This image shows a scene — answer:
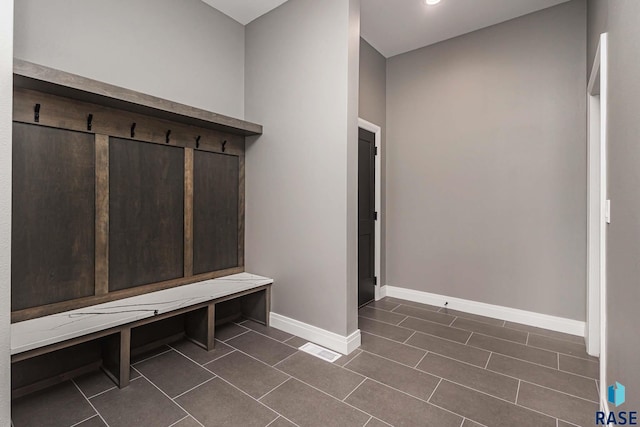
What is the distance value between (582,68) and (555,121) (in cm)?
51

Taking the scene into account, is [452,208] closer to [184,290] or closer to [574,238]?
Answer: [574,238]

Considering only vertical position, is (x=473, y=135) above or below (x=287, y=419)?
above

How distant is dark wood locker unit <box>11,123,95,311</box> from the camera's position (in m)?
1.94

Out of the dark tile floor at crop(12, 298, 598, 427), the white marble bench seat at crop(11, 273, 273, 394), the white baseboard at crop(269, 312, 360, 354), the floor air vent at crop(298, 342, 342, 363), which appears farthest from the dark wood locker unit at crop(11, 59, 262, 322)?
the floor air vent at crop(298, 342, 342, 363)

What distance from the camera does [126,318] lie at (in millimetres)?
2023

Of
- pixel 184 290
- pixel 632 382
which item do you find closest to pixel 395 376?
pixel 632 382

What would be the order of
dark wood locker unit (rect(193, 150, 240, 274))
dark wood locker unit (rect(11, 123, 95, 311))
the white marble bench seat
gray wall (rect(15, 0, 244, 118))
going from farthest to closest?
dark wood locker unit (rect(193, 150, 240, 274)) < gray wall (rect(15, 0, 244, 118)) < dark wood locker unit (rect(11, 123, 95, 311)) < the white marble bench seat

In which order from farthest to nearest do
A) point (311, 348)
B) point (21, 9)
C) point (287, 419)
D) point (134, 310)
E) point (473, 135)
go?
point (473, 135), point (311, 348), point (134, 310), point (21, 9), point (287, 419)

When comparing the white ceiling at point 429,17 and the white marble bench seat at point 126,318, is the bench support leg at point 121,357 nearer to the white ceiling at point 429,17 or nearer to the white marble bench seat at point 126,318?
the white marble bench seat at point 126,318

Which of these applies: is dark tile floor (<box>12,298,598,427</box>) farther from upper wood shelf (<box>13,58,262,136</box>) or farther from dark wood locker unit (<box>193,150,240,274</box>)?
upper wood shelf (<box>13,58,262,136</box>)

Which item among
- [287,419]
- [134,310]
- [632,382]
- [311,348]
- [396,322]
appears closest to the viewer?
[632,382]

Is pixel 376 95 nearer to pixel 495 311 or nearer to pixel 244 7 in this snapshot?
pixel 244 7

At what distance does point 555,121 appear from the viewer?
3.03m

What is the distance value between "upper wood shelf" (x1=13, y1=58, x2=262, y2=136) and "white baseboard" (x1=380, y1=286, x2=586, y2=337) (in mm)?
2870
